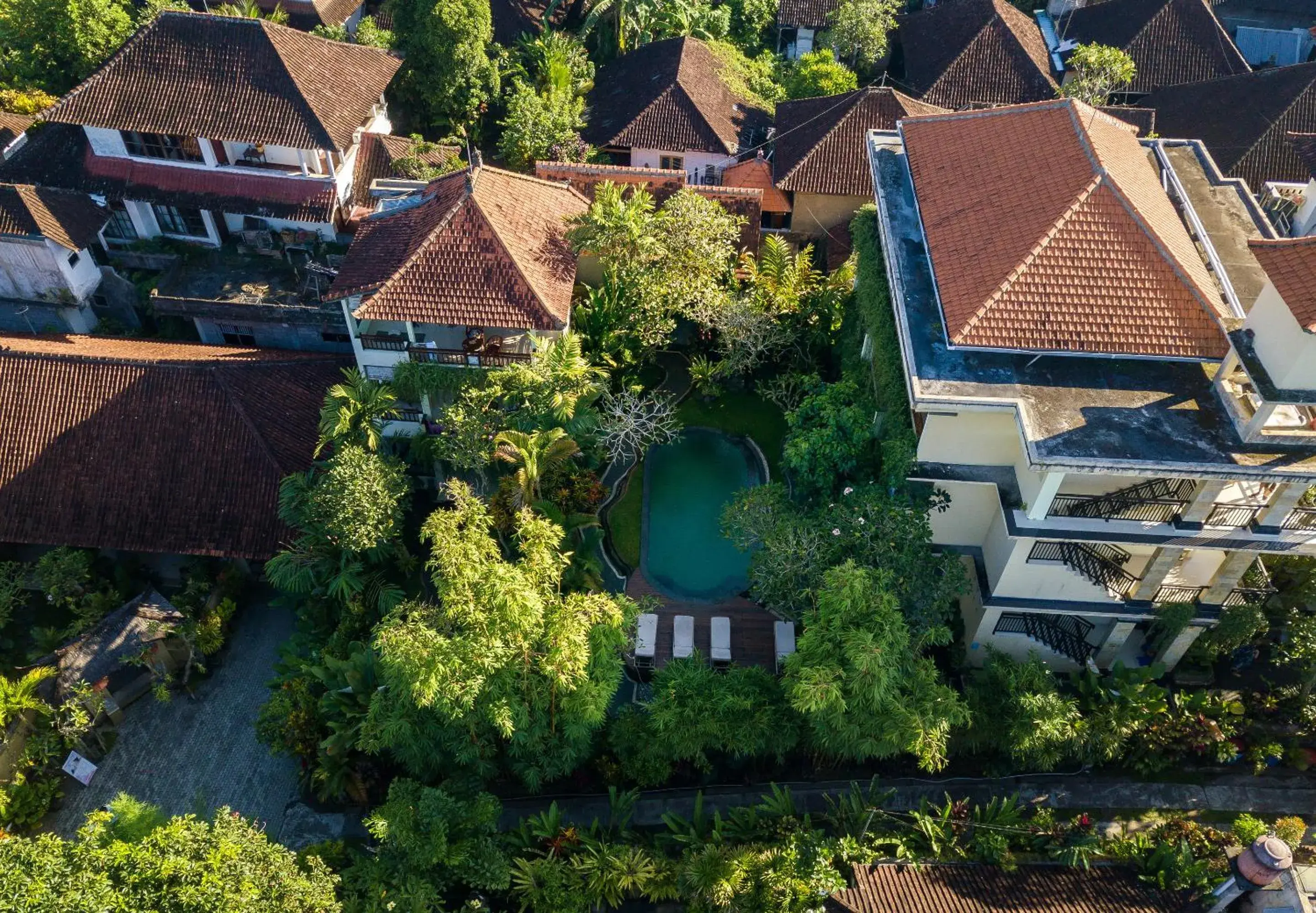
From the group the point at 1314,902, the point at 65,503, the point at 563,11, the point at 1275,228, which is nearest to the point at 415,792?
the point at 65,503

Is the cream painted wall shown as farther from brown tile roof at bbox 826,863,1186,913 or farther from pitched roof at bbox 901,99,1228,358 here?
brown tile roof at bbox 826,863,1186,913

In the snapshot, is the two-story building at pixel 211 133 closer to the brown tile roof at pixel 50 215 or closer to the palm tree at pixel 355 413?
the brown tile roof at pixel 50 215

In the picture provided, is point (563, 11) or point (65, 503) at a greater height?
point (563, 11)

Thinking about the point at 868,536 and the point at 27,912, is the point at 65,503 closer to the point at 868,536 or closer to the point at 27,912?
the point at 27,912

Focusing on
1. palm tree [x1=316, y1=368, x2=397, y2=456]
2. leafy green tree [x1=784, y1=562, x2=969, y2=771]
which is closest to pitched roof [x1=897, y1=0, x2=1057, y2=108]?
palm tree [x1=316, y1=368, x2=397, y2=456]

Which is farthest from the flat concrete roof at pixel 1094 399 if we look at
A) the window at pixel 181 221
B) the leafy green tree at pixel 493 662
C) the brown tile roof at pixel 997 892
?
the window at pixel 181 221
